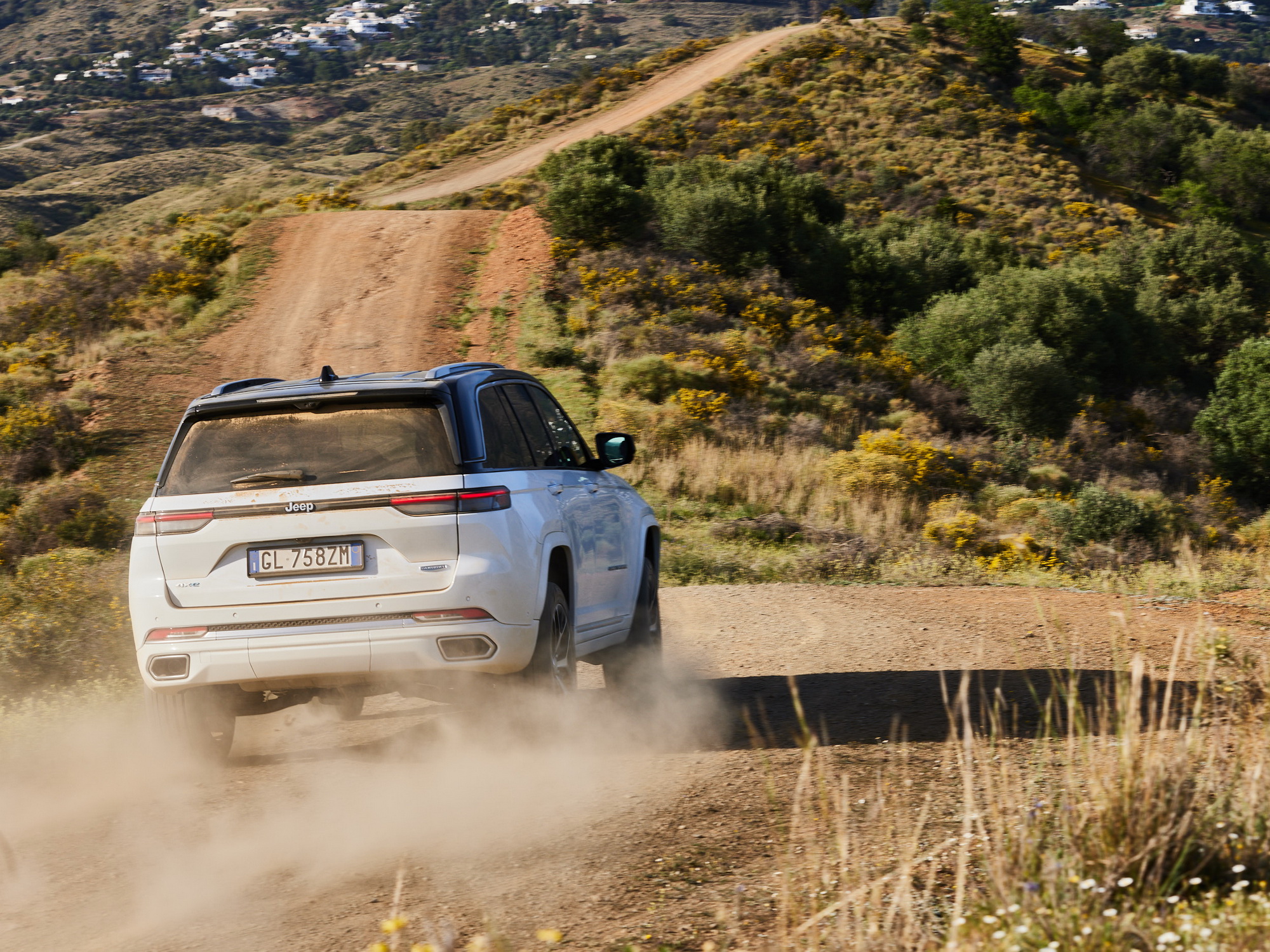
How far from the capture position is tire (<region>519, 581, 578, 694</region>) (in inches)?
234

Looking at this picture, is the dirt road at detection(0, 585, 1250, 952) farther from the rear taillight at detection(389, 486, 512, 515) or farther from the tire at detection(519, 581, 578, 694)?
the rear taillight at detection(389, 486, 512, 515)

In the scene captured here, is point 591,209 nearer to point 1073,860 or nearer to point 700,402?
point 700,402

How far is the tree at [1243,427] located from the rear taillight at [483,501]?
24625 mm

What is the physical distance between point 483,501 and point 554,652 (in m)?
0.93

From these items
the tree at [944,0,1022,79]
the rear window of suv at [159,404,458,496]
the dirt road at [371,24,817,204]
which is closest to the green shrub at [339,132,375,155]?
the dirt road at [371,24,817,204]

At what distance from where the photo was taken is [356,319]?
2552 cm

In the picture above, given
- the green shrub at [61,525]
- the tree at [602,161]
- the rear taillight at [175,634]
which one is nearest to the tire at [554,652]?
the rear taillight at [175,634]

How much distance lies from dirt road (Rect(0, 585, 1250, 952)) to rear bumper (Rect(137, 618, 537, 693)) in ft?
1.60

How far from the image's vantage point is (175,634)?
585cm

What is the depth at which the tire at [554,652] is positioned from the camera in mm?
5949

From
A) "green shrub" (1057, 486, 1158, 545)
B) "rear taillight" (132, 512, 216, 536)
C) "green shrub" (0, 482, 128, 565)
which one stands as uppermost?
"rear taillight" (132, 512, 216, 536)

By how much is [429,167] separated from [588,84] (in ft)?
36.2

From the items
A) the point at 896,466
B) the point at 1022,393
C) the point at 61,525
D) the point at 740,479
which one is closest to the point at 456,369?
the point at 61,525

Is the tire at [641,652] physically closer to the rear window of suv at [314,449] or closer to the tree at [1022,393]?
the rear window of suv at [314,449]
